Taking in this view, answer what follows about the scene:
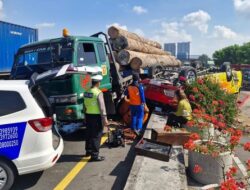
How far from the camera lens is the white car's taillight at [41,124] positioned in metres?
4.44

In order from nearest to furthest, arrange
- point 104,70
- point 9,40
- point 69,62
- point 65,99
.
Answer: point 65,99 < point 69,62 < point 104,70 < point 9,40

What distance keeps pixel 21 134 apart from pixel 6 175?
640 millimetres

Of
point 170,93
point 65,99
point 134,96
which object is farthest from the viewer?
point 170,93

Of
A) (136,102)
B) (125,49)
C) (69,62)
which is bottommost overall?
(136,102)

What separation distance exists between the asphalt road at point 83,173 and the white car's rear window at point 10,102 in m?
1.36

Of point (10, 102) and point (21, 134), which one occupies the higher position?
point (10, 102)

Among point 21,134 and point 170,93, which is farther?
point 170,93

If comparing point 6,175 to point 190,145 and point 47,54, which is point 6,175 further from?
point 47,54

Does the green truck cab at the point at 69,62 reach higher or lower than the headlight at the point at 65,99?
higher

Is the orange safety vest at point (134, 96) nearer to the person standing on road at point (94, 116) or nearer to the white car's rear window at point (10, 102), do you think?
the person standing on road at point (94, 116)

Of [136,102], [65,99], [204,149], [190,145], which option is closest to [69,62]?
[65,99]

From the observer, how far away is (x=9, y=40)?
13453 mm

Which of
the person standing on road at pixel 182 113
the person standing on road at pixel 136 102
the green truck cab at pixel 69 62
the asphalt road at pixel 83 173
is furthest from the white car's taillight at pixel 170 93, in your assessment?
the asphalt road at pixel 83 173

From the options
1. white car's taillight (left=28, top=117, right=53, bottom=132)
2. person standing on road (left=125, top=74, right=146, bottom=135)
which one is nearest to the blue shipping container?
person standing on road (left=125, top=74, right=146, bottom=135)
